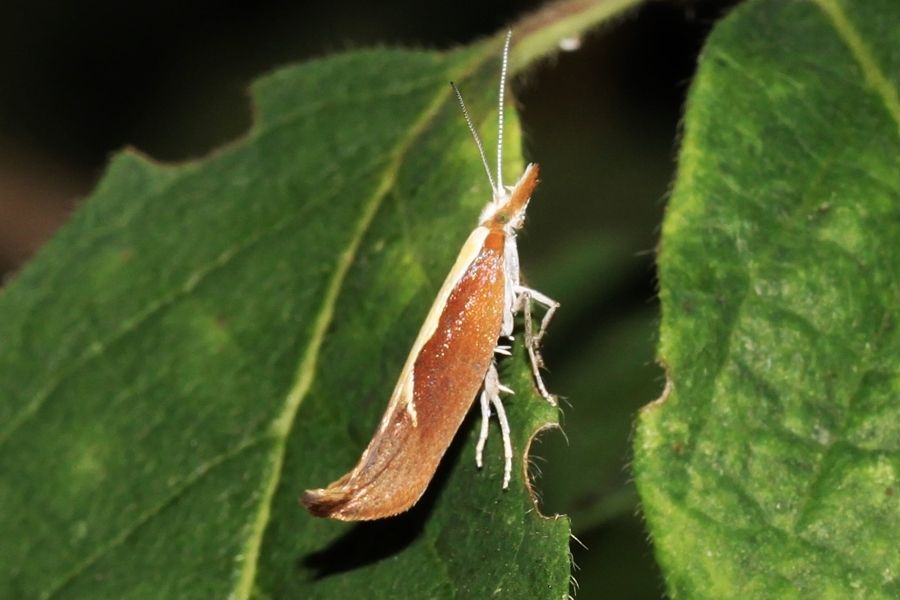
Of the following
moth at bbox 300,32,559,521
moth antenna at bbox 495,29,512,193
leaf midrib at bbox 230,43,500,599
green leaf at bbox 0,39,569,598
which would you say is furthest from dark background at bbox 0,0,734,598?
green leaf at bbox 0,39,569,598

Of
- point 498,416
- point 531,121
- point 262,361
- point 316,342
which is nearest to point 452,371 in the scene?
point 498,416

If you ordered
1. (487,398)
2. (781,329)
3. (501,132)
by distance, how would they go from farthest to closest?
(501,132)
(487,398)
(781,329)

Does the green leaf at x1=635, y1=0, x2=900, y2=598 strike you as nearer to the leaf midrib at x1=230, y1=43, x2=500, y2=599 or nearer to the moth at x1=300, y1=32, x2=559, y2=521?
the moth at x1=300, y1=32, x2=559, y2=521

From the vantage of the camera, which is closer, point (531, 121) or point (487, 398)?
point (487, 398)

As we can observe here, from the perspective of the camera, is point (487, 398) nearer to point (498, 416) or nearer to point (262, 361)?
point (498, 416)

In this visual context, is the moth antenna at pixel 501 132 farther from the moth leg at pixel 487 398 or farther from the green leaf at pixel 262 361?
the moth leg at pixel 487 398

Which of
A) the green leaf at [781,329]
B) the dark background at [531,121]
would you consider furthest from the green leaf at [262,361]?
the dark background at [531,121]
